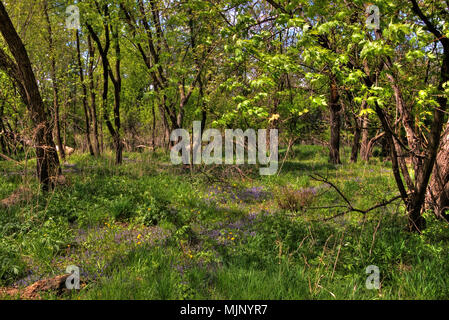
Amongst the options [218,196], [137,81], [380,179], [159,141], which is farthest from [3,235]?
[159,141]

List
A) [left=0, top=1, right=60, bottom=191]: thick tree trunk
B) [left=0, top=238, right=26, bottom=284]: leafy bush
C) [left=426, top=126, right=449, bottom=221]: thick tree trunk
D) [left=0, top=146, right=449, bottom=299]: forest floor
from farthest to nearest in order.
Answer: [left=0, top=1, right=60, bottom=191]: thick tree trunk → [left=426, top=126, right=449, bottom=221]: thick tree trunk → [left=0, top=238, right=26, bottom=284]: leafy bush → [left=0, top=146, right=449, bottom=299]: forest floor

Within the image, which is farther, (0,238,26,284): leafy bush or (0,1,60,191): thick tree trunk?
(0,1,60,191): thick tree trunk

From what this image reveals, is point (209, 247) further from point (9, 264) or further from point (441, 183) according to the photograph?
point (441, 183)

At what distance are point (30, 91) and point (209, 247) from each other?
612 cm

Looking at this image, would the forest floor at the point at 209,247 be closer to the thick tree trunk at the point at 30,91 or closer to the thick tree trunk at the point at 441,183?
the thick tree trunk at the point at 441,183

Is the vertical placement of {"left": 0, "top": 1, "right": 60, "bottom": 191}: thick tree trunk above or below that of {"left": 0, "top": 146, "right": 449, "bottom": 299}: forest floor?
above

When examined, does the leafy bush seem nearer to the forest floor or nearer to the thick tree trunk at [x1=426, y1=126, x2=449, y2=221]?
the forest floor

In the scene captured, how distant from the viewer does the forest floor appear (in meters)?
3.11

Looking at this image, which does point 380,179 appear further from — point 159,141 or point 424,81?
point 159,141

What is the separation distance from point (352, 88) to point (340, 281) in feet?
8.42

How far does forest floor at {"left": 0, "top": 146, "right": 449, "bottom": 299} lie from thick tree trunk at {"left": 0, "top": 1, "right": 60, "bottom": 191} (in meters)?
0.60

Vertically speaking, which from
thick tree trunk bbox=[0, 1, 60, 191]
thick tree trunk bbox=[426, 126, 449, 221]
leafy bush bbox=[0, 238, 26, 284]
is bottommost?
leafy bush bbox=[0, 238, 26, 284]

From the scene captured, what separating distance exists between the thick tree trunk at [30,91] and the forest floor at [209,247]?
0.60 metres

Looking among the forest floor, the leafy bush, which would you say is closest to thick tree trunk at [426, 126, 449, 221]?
the forest floor
